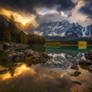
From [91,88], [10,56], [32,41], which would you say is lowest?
[91,88]

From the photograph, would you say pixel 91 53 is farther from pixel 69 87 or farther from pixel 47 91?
pixel 47 91

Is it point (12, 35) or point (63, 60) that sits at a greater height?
point (12, 35)

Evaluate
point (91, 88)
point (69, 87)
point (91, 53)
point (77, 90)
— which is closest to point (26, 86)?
point (69, 87)

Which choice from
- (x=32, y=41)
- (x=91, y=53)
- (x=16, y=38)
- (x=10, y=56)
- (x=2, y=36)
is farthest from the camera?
(x=32, y=41)

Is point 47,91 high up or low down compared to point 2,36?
A: down

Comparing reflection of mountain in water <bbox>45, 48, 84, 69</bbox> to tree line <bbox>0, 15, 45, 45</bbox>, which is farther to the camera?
tree line <bbox>0, 15, 45, 45</bbox>

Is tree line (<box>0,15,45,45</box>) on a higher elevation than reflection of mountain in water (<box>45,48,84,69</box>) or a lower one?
higher

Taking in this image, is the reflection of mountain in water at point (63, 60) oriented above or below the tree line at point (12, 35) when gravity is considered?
below

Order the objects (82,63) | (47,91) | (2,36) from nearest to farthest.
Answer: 1. (47,91)
2. (82,63)
3. (2,36)

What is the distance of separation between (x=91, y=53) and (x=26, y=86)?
105ft

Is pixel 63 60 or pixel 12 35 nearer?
pixel 63 60

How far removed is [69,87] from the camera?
30.2 ft

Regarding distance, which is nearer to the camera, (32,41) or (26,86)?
(26,86)

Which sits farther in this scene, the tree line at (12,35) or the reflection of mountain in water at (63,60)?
the tree line at (12,35)
